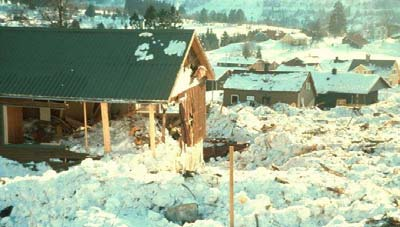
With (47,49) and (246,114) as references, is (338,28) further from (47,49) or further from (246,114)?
(47,49)

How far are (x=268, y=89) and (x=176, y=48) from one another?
30796 mm

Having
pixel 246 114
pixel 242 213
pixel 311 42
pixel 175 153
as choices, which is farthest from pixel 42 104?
pixel 311 42

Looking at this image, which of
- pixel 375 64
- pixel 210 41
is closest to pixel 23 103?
pixel 375 64

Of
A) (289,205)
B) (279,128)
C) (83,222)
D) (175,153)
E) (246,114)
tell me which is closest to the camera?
(83,222)

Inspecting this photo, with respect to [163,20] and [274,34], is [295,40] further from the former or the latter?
[163,20]

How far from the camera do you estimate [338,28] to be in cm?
16825

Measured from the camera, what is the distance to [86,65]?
18641 mm

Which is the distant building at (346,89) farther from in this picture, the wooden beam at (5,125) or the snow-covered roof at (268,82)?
the wooden beam at (5,125)

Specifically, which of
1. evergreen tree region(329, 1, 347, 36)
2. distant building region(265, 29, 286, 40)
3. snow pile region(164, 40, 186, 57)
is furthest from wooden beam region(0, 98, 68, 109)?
evergreen tree region(329, 1, 347, 36)

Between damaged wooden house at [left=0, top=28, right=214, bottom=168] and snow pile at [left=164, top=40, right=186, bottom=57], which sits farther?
snow pile at [left=164, top=40, right=186, bottom=57]

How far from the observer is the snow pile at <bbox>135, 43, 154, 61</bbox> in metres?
18.2

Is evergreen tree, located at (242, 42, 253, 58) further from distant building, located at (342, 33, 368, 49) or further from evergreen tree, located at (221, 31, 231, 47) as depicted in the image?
distant building, located at (342, 33, 368, 49)

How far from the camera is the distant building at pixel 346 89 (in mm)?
54781

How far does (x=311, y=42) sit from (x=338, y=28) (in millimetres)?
21413
